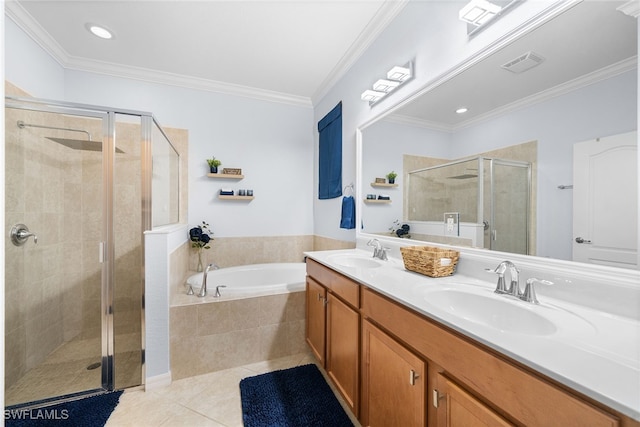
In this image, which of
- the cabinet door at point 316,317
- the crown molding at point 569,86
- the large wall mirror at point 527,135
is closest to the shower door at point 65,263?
the cabinet door at point 316,317

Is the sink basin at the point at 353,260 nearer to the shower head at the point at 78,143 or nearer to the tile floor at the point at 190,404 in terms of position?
the tile floor at the point at 190,404

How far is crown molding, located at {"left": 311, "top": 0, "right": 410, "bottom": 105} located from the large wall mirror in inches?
27.0

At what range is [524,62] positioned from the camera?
110 centimetres

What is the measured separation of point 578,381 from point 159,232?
202 centimetres

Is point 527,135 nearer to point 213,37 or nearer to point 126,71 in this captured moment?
point 213,37

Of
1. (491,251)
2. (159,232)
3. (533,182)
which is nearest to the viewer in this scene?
(533,182)

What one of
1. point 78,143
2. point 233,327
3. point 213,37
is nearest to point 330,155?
point 213,37

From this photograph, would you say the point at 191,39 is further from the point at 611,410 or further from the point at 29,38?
the point at 611,410

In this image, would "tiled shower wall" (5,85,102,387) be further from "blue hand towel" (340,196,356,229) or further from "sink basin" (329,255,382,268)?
"blue hand towel" (340,196,356,229)

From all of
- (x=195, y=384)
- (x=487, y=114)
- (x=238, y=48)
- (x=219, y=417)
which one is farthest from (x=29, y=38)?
(x=487, y=114)

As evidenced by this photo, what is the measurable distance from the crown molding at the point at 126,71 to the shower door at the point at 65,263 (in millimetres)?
854

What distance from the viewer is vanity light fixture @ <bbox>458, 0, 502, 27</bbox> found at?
3.78 ft

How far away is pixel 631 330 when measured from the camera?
2.34 ft

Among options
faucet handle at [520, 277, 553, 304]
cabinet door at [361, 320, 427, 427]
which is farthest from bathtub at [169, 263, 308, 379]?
faucet handle at [520, 277, 553, 304]
